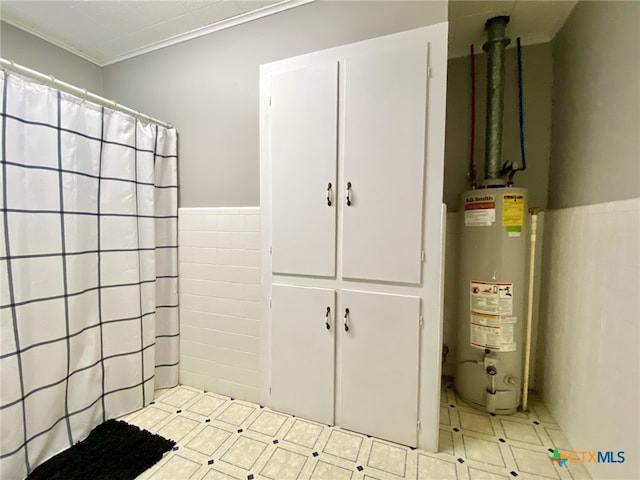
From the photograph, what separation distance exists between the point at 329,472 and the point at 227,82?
2.23 metres

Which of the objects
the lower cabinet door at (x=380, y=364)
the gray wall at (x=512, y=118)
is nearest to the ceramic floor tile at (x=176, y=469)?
the lower cabinet door at (x=380, y=364)

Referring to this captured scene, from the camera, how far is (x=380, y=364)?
1374 millimetres

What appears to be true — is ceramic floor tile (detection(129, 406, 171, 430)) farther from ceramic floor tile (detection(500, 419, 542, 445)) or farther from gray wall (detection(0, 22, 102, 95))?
gray wall (detection(0, 22, 102, 95))

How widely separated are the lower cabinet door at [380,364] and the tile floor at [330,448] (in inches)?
4.0

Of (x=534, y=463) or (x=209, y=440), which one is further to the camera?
(x=209, y=440)

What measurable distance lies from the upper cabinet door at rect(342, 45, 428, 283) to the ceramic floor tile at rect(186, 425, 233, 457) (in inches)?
43.4

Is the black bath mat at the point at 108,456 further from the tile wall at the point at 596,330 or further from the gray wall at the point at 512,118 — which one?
the gray wall at the point at 512,118

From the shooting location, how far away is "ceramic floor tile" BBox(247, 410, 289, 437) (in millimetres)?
1464

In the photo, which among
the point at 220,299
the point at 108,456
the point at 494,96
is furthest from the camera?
the point at 220,299

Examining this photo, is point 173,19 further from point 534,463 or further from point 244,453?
point 534,463

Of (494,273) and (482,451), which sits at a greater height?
(494,273)

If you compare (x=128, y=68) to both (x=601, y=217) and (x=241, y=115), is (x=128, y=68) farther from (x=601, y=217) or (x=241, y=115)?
(x=601, y=217)

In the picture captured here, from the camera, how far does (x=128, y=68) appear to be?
79.5 inches

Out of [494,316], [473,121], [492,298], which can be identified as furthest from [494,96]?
[494,316]
